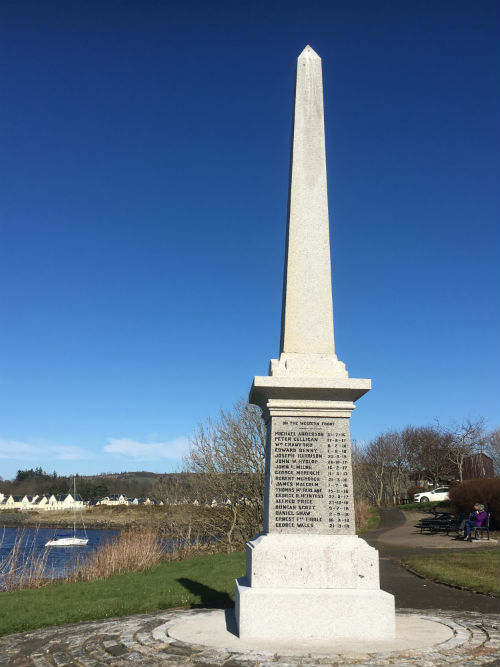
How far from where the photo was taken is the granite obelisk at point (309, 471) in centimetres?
595

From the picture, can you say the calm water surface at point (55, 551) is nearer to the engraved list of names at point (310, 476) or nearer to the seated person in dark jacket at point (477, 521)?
the engraved list of names at point (310, 476)

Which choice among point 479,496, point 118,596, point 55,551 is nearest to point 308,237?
point 118,596

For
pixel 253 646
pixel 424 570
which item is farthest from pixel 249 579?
pixel 424 570

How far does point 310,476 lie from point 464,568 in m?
8.78

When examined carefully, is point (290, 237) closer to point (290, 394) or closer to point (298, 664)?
point (290, 394)

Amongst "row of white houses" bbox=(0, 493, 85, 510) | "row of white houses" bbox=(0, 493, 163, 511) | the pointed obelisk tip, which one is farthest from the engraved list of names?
"row of white houses" bbox=(0, 493, 85, 510)

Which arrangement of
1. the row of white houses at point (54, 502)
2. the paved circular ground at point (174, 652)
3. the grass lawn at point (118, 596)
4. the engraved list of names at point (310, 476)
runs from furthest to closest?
the row of white houses at point (54, 502) → the grass lawn at point (118, 596) → the engraved list of names at point (310, 476) → the paved circular ground at point (174, 652)

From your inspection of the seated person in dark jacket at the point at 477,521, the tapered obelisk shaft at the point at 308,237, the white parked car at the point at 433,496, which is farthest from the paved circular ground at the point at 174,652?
the white parked car at the point at 433,496

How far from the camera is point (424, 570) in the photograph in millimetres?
13109

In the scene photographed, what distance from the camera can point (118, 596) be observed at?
9.95 meters

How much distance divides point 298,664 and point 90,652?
84.7 inches

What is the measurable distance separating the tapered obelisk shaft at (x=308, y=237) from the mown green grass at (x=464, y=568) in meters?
6.36

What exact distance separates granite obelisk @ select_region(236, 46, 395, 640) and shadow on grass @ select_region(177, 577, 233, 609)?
2.91 m

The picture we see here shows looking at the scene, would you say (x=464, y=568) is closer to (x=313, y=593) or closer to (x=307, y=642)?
(x=313, y=593)
